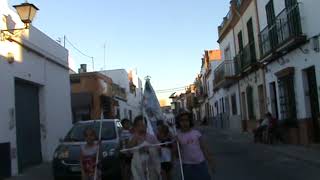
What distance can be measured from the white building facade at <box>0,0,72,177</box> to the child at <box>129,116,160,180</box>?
24.5ft

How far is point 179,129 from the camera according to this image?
8.08 m

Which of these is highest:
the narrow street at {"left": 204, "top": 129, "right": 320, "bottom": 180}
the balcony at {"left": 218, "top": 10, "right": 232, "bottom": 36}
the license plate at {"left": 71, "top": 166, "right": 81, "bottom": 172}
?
the balcony at {"left": 218, "top": 10, "right": 232, "bottom": 36}

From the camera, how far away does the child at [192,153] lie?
7785 mm

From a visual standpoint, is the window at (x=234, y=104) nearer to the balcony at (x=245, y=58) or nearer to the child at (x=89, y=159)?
the balcony at (x=245, y=58)

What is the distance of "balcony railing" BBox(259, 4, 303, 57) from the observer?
20722 millimetres

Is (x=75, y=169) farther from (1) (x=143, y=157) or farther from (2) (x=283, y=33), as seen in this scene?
(2) (x=283, y=33)

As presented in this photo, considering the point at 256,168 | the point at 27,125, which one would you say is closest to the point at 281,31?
the point at 256,168

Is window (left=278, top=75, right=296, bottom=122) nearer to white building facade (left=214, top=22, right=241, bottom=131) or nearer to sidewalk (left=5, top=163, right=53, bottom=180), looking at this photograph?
sidewalk (left=5, top=163, right=53, bottom=180)

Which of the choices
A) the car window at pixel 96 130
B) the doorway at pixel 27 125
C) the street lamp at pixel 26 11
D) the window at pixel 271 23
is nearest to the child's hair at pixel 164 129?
the car window at pixel 96 130

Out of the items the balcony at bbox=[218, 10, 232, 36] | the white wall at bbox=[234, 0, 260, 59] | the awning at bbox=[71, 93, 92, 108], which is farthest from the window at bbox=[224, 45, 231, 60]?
the awning at bbox=[71, 93, 92, 108]

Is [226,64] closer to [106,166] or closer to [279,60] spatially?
[279,60]

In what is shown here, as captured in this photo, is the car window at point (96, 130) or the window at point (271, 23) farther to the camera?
the window at point (271, 23)

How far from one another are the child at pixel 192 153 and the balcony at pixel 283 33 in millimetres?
13169

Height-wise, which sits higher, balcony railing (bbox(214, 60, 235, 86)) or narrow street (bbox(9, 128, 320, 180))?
balcony railing (bbox(214, 60, 235, 86))
